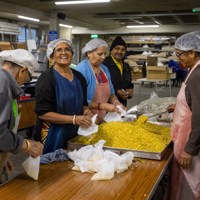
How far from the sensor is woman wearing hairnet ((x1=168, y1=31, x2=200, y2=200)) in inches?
67.3

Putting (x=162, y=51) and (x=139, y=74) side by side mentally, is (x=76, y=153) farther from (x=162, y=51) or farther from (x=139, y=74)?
(x=162, y=51)

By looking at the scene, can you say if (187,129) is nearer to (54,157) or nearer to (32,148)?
(54,157)

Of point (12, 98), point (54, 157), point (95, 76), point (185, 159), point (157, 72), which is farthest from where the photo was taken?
point (157, 72)

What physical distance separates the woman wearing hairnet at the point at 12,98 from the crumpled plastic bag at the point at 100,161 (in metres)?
0.26

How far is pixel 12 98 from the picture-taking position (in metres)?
1.33

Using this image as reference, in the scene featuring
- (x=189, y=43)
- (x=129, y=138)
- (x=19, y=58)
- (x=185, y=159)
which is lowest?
(x=185, y=159)

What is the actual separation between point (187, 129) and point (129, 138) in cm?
37

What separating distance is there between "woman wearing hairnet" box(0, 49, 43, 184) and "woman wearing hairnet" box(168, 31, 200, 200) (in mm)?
891

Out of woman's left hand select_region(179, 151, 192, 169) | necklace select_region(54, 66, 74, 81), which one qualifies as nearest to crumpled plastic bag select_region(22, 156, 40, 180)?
necklace select_region(54, 66, 74, 81)

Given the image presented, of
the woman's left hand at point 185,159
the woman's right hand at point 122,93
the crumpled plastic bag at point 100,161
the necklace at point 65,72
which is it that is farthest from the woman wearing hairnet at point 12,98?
the woman's right hand at point 122,93

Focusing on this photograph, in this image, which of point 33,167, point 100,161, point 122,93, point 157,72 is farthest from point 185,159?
point 157,72

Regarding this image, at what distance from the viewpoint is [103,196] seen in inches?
50.4

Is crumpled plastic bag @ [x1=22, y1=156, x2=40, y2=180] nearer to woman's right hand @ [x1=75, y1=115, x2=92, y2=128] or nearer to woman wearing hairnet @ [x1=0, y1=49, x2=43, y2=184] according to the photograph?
woman wearing hairnet @ [x1=0, y1=49, x2=43, y2=184]

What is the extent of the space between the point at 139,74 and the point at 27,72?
12042 millimetres
